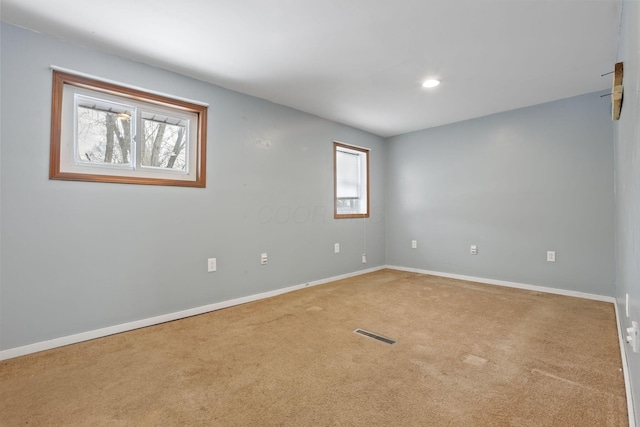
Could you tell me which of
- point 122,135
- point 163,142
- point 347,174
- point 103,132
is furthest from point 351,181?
point 103,132

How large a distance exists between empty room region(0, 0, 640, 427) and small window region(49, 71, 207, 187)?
2 cm

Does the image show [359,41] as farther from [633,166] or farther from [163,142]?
[163,142]

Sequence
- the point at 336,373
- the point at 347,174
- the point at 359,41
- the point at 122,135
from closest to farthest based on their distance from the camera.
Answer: the point at 336,373 → the point at 359,41 → the point at 122,135 → the point at 347,174

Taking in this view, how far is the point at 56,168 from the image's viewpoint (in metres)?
2.13

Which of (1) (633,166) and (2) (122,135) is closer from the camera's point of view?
(1) (633,166)

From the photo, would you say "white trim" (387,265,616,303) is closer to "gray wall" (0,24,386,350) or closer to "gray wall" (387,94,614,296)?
"gray wall" (387,94,614,296)

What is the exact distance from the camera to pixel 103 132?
2.40 metres

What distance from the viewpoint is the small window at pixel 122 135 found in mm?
2197

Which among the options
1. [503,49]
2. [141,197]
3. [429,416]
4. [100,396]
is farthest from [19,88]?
[503,49]

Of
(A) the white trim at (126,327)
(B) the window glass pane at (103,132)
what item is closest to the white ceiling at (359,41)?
(B) the window glass pane at (103,132)

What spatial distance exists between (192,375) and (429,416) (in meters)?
1.32

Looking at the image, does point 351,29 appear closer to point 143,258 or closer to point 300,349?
point 300,349

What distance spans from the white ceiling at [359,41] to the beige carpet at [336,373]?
7.34ft

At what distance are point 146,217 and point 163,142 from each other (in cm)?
72
